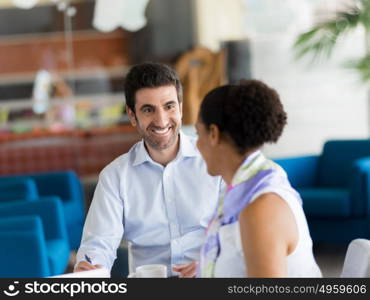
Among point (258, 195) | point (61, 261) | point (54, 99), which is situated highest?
point (258, 195)

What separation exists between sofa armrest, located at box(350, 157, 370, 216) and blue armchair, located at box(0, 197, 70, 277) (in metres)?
2.15

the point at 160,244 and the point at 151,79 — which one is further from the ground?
the point at 151,79

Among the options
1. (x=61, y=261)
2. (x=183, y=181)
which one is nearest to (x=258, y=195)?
(x=183, y=181)

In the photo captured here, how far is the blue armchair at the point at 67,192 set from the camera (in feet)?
20.3

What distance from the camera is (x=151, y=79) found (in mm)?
2699

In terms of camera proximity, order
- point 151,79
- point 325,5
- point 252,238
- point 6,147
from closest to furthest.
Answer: point 252,238, point 151,79, point 325,5, point 6,147

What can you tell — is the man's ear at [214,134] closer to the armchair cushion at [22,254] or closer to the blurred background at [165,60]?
the armchair cushion at [22,254]

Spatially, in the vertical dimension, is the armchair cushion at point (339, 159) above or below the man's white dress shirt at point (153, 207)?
below

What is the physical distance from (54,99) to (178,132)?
521 cm

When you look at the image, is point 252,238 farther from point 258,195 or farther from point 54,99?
point 54,99

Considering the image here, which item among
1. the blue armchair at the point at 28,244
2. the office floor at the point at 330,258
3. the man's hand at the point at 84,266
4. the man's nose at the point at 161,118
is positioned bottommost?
the office floor at the point at 330,258

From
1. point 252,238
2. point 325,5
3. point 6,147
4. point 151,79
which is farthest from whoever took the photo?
point 6,147

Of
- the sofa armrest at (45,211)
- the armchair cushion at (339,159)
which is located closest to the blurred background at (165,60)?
the armchair cushion at (339,159)

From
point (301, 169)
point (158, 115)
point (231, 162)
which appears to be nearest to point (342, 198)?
point (301, 169)
